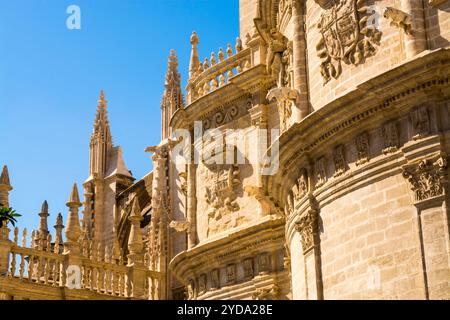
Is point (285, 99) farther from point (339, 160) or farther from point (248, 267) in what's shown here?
point (248, 267)

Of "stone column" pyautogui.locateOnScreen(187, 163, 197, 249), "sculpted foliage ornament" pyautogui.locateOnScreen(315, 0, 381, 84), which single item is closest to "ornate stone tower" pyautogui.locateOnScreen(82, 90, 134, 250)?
"stone column" pyautogui.locateOnScreen(187, 163, 197, 249)

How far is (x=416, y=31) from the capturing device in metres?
16.5

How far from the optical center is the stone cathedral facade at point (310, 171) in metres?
15.8

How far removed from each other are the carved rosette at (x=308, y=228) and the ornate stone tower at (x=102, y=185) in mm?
22510

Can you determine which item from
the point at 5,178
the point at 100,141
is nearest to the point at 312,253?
the point at 5,178

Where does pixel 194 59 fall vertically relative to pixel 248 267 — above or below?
above

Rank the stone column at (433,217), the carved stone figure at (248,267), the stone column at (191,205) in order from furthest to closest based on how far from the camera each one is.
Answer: the stone column at (191,205)
the carved stone figure at (248,267)
the stone column at (433,217)

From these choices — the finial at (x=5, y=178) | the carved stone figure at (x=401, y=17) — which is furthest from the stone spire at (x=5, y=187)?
the carved stone figure at (x=401, y=17)

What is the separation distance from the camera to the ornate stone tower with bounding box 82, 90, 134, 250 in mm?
40344

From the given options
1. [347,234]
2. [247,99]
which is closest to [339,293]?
[347,234]

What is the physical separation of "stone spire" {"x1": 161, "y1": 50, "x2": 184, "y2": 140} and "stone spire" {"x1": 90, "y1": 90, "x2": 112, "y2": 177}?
5119mm

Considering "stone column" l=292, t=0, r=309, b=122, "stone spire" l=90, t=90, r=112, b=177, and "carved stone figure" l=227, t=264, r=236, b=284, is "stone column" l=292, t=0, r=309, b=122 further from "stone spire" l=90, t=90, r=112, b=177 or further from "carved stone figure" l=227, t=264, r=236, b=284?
"stone spire" l=90, t=90, r=112, b=177

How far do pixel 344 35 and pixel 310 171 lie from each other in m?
2.65

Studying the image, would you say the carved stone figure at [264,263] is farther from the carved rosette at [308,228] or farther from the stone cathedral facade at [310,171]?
the carved rosette at [308,228]
